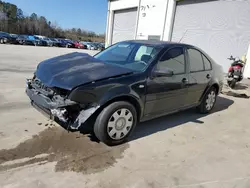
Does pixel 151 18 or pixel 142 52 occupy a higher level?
pixel 151 18

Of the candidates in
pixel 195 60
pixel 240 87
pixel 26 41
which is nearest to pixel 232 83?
pixel 240 87

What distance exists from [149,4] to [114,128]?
49.1 ft

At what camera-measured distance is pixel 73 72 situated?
3102 millimetres

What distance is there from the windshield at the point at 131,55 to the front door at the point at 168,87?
0.66 feet

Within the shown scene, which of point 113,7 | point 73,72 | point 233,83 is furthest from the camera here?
point 113,7

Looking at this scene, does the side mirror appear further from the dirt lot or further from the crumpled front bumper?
the crumpled front bumper

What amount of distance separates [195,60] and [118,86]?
2157mm

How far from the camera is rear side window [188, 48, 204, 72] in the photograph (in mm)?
4298

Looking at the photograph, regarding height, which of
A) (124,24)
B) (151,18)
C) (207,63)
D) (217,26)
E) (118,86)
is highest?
(151,18)

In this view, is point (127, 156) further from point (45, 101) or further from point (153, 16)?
point (153, 16)

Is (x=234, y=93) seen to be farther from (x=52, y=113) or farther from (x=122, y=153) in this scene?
(x=52, y=113)

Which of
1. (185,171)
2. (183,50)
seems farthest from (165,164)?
(183,50)

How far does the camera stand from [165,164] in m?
2.94

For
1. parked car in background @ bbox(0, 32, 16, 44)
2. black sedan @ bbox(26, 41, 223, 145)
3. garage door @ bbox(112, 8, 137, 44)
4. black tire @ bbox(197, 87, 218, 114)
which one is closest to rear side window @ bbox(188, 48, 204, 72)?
black sedan @ bbox(26, 41, 223, 145)
